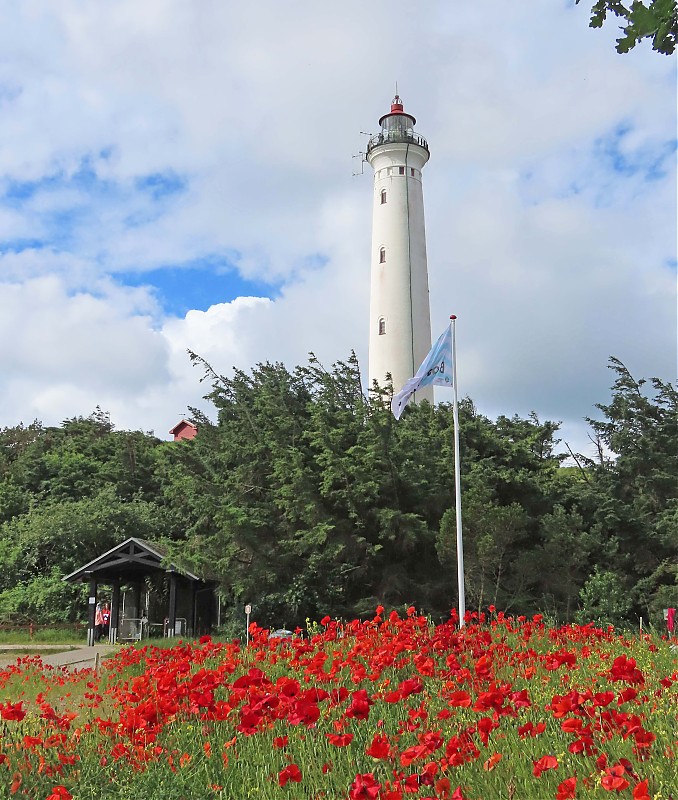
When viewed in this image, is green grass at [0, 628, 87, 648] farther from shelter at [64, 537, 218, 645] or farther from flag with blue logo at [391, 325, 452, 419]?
flag with blue logo at [391, 325, 452, 419]

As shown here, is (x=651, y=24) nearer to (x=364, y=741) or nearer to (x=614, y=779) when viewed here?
(x=614, y=779)

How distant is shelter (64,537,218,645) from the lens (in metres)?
24.0

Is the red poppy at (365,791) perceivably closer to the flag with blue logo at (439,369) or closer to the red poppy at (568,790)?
the red poppy at (568,790)

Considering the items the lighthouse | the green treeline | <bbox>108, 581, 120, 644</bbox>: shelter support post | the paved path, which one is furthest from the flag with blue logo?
the lighthouse

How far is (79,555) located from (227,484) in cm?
1151

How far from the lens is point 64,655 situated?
2038 cm

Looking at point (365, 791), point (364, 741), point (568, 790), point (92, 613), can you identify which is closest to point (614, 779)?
point (568, 790)

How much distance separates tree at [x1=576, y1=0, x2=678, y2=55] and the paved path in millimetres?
16128

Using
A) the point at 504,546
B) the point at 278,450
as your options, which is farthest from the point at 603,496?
the point at 278,450

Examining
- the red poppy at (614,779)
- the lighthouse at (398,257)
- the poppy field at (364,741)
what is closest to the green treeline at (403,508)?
the lighthouse at (398,257)

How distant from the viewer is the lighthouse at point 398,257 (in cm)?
3259

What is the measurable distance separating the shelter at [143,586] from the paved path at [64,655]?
1449 millimetres

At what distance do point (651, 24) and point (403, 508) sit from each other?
1901 cm

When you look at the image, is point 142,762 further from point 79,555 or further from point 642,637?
point 79,555
